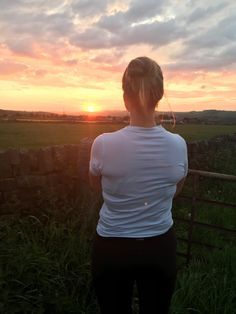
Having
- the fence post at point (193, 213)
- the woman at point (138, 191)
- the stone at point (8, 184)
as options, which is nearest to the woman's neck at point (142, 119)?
the woman at point (138, 191)

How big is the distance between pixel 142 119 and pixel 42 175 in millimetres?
4056

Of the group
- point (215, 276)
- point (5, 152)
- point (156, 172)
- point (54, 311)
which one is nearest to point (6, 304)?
point (54, 311)

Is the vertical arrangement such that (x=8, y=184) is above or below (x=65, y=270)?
above

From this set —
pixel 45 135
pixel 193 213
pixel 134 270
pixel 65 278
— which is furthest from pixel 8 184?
pixel 45 135

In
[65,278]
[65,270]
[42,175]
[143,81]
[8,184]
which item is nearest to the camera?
[143,81]

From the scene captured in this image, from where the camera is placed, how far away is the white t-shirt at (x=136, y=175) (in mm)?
2164

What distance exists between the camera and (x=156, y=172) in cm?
219

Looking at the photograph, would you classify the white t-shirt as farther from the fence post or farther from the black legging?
the fence post

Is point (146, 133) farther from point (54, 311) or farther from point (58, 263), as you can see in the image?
point (58, 263)

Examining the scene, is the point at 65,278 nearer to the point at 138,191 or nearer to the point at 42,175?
the point at 138,191

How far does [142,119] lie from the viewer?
86.8 inches

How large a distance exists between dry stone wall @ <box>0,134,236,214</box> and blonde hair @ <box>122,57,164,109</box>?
131 inches

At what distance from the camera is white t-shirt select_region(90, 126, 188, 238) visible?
2.16 meters

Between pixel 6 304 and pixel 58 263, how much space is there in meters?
0.84
